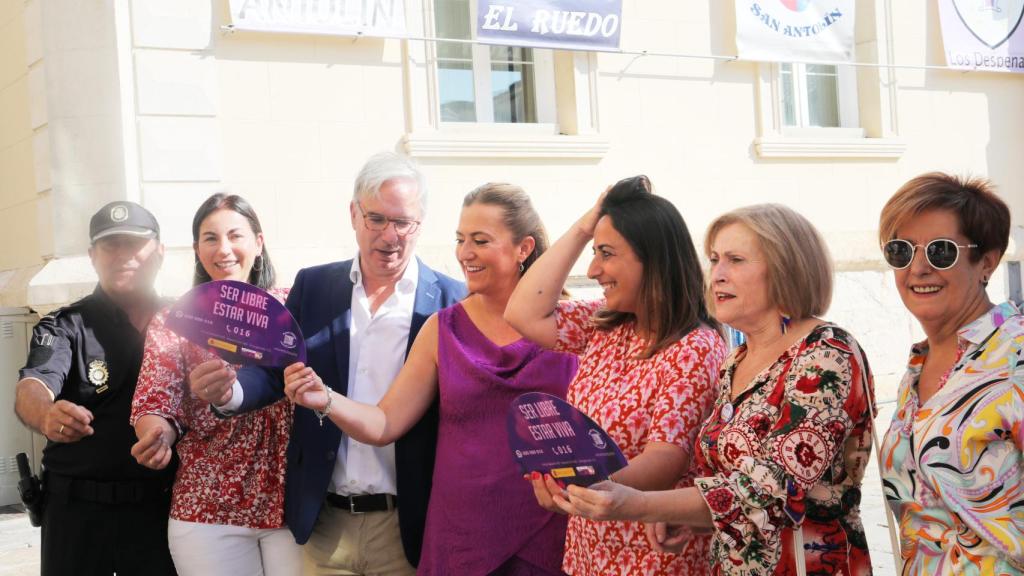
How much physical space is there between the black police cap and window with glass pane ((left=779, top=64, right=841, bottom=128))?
7471mm

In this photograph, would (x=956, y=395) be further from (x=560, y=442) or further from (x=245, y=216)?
(x=245, y=216)

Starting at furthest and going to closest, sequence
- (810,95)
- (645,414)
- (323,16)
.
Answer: (810,95)
(323,16)
(645,414)

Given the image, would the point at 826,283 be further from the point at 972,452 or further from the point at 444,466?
the point at 444,466

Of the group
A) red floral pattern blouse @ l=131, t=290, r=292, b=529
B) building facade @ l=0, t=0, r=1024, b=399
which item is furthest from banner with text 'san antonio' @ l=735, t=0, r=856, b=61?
red floral pattern blouse @ l=131, t=290, r=292, b=529

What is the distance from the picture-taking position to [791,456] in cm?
222

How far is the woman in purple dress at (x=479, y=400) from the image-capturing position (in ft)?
9.72

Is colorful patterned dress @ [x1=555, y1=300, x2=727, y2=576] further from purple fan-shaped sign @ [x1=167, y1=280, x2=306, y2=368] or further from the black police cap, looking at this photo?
the black police cap

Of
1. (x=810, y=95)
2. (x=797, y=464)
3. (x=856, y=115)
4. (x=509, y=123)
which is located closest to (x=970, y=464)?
(x=797, y=464)

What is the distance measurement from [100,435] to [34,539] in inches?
144

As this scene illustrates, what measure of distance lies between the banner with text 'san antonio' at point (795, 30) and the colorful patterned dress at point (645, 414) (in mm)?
7245

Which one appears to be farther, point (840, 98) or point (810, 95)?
point (840, 98)

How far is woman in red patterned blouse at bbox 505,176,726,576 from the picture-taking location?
2514 mm

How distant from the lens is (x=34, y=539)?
6.62 m

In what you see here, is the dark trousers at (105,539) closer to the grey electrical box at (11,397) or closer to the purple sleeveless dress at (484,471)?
the purple sleeveless dress at (484,471)
